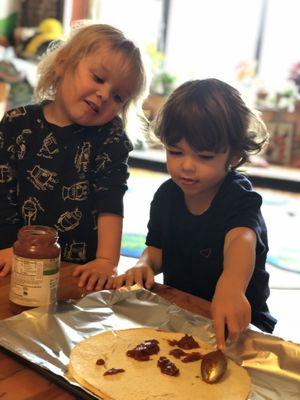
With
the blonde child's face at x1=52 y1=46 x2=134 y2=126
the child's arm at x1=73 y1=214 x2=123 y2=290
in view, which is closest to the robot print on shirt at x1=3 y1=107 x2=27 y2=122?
the blonde child's face at x1=52 y1=46 x2=134 y2=126

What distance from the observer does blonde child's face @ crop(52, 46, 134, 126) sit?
3.96 ft

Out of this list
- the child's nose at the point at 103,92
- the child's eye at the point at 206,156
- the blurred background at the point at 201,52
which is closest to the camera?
the child's eye at the point at 206,156

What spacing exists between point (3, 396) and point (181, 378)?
0.76ft

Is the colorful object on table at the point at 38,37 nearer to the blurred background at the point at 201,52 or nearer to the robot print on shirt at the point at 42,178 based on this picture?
the blurred background at the point at 201,52

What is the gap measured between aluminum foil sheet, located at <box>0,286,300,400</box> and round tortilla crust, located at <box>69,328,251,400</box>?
2cm

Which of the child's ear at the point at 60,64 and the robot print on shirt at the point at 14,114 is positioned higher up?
the child's ear at the point at 60,64

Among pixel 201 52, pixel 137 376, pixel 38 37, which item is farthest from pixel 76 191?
pixel 201 52

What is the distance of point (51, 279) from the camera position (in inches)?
32.2

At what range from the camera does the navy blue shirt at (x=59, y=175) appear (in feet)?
4.15

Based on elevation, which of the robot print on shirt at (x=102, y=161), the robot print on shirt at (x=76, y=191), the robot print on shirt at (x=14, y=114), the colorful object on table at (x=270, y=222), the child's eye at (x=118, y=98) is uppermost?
the child's eye at (x=118, y=98)

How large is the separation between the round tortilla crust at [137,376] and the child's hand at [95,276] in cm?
16

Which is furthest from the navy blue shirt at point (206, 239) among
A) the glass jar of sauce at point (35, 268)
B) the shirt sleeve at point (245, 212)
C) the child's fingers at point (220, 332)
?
the glass jar of sauce at point (35, 268)

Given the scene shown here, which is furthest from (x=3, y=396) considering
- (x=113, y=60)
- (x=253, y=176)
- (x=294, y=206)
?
(x=253, y=176)

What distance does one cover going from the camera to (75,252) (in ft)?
4.30
